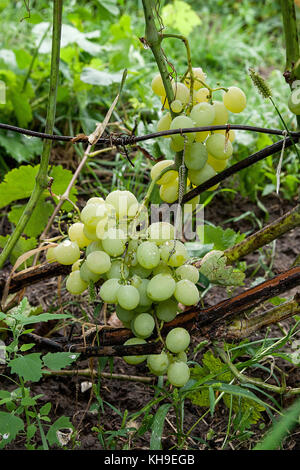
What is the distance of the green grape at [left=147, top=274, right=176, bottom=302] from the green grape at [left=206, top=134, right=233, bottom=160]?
0.27 m

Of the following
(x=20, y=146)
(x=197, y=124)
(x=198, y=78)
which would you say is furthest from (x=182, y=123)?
(x=20, y=146)

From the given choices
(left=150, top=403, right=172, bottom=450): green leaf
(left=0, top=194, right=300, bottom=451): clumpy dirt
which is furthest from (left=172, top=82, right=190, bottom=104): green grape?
(left=150, top=403, right=172, bottom=450): green leaf

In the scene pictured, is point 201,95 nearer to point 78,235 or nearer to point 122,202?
point 122,202

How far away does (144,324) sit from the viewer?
972mm

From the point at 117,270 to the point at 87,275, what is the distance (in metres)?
0.07

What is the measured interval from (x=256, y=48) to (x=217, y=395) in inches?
108

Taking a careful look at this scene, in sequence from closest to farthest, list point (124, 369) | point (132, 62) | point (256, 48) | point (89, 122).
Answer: point (124, 369), point (89, 122), point (132, 62), point (256, 48)

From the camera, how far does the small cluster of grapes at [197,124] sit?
3.28 ft

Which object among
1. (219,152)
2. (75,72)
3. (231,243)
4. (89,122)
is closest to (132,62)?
(75,72)

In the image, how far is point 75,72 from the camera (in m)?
2.24

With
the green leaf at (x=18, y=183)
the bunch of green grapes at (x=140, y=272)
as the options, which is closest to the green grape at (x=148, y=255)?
the bunch of green grapes at (x=140, y=272)

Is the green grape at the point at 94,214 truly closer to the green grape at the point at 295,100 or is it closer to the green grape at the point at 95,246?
the green grape at the point at 95,246
